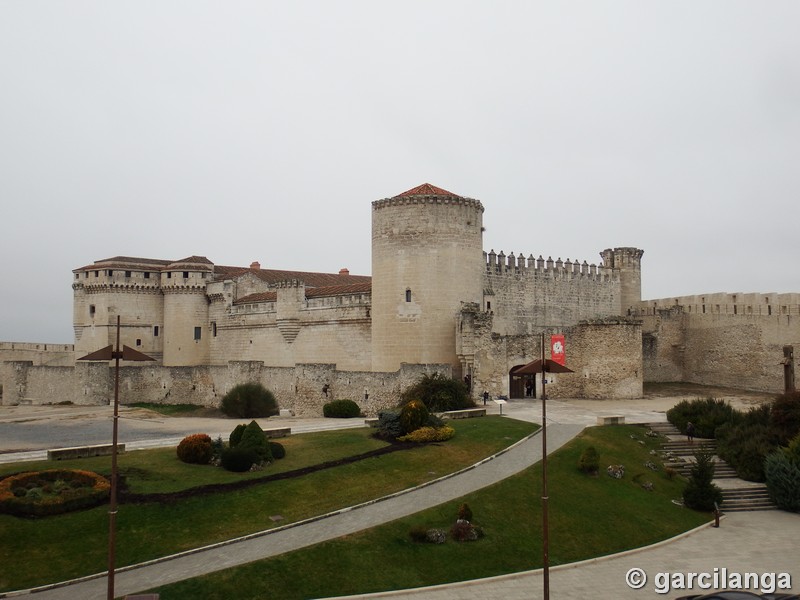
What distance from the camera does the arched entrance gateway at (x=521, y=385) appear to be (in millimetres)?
41000

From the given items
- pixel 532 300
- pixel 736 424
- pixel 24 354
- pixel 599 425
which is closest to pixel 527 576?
pixel 599 425

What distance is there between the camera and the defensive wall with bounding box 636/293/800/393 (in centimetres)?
4397

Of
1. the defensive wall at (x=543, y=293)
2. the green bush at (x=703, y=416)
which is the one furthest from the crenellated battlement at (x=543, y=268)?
the green bush at (x=703, y=416)

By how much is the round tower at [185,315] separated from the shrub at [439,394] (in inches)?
1047

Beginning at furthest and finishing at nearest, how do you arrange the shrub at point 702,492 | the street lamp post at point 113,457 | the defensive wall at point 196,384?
the defensive wall at point 196,384
the shrub at point 702,492
the street lamp post at point 113,457

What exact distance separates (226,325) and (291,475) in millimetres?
34625

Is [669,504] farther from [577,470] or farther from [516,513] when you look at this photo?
[516,513]

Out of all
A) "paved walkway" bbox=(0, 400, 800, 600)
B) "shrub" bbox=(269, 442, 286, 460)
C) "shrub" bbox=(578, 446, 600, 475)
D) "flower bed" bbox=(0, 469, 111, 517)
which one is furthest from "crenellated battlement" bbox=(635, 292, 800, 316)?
"flower bed" bbox=(0, 469, 111, 517)

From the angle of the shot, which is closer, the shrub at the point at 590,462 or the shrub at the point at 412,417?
the shrub at the point at 590,462

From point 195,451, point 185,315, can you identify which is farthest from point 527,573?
point 185,315

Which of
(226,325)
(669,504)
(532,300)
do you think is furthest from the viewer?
(226,325)

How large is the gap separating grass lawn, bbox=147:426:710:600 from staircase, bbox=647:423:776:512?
153 centimetres

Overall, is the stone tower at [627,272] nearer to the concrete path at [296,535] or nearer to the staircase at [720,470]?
the staircase at [720,470]

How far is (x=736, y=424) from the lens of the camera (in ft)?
99.3
